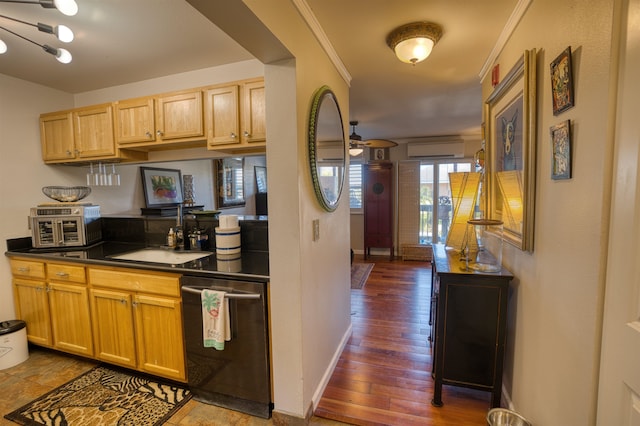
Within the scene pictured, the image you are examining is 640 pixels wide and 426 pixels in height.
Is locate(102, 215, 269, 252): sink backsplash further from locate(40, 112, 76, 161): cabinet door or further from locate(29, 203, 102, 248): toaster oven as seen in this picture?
locate(40, 112, 76, 161): cabinet door

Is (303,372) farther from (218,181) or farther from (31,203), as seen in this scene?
(31,203)

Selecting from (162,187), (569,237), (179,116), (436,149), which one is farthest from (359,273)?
(569,237)

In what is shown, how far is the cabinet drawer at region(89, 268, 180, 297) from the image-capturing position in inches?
73.5

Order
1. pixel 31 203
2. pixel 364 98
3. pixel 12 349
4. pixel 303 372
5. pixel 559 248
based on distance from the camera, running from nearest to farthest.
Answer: pixel 559 248
pixel 303 372
pixel 12 349
pixel 31 203
pixel 364 98

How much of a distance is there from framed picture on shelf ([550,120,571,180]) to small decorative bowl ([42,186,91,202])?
353 cm

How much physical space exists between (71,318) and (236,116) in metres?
2.04

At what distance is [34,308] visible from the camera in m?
2.41

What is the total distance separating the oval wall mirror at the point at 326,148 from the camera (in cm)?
170

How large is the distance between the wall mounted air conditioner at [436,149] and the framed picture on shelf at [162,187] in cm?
414

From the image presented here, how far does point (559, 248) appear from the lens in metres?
1.16

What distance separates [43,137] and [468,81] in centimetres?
400

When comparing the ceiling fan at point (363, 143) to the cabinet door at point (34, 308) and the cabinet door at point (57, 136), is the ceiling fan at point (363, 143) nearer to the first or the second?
the cabinet door at point (57, 136)

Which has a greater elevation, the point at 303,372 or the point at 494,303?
the point at 494,303

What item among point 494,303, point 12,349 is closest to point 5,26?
point 12,349
